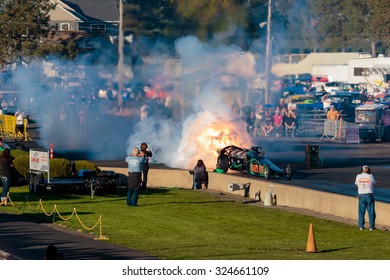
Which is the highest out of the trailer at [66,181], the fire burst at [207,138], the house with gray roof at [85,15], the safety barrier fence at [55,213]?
the house with gray roof at [85,15]

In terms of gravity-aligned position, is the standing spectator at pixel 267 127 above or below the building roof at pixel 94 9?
below

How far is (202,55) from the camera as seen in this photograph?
5638cm

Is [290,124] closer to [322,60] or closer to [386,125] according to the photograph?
[386,125]

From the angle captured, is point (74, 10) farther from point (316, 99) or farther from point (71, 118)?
point (71, 118)

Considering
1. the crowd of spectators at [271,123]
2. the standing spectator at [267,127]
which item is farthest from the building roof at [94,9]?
the standing spectator at [267,127]

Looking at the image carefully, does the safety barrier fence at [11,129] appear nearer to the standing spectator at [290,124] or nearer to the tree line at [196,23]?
the tree line at [196,23]

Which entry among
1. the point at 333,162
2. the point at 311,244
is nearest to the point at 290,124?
the point at 333,162

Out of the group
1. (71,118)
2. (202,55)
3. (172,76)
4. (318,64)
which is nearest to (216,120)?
(202,55)

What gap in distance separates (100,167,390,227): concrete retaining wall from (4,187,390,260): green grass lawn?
808 mm

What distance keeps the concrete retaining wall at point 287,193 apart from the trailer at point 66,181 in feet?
11.4

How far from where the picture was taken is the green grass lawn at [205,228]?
81.8 ft

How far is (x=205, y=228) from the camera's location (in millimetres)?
29250

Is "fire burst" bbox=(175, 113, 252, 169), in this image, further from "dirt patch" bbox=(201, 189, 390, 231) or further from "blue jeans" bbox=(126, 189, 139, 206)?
"blue jeans" bbox=(126, 189, 139, 206)

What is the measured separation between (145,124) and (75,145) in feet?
20.3
